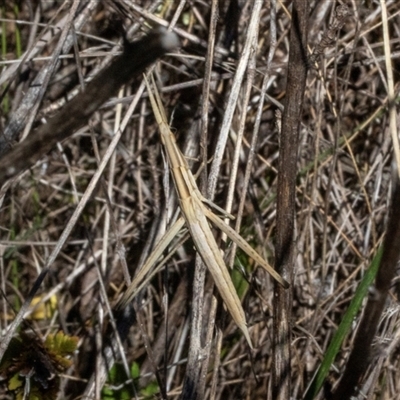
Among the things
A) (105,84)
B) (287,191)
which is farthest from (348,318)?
(105,84)

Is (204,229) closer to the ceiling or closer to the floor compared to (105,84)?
closer to the floor

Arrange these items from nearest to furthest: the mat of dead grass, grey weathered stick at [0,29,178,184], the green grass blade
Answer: grey weathered stick at [0,29,178,184] → the green grass blade → the mat of dead grass

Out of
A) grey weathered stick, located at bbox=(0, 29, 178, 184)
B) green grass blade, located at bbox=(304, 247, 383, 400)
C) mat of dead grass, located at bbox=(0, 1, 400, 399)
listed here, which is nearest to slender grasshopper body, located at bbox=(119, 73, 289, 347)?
green grass blade, located at bbox=(304, 247, 383, 400)

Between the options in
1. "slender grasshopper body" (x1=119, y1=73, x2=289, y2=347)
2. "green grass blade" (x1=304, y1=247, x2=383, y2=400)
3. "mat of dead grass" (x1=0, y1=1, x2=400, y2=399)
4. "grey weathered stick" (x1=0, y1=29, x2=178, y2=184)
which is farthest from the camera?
"mat of dead grass" (x1=0, y1=1, x2=400, y2=399)

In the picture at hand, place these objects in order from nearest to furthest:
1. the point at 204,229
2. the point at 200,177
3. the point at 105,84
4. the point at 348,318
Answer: the point at 105,84 < the point at 348,318 < the point at 204,229 < the point at 200,177

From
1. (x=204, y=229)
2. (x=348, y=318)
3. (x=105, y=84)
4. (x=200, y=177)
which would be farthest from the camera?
(x=200, y=177)

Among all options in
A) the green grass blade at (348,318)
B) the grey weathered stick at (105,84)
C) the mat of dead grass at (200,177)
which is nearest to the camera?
the grey weathered stick at (105,84)

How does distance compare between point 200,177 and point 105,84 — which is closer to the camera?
point 105,84

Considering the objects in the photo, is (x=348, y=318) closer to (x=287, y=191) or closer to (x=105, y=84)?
(x=287, y=191)

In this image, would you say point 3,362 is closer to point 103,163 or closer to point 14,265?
point 14,265

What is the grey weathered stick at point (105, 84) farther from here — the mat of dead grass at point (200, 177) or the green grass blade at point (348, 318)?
the mat of dead grass at point (200, 177)

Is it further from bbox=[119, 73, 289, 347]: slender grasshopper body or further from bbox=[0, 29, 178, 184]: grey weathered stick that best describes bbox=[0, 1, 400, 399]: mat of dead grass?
bbox=[0, 29, 178, 184]: grey weathered stick

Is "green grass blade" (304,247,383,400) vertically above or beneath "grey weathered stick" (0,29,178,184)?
beneath

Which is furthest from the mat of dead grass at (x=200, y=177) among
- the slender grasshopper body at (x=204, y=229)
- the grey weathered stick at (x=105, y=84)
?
the grey weathered stick at (x=105, y=84)
